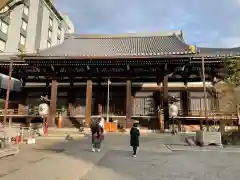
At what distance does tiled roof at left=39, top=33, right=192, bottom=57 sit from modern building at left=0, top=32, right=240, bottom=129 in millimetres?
102

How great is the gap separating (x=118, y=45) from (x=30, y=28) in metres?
20.5

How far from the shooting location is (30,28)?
40.1 meters

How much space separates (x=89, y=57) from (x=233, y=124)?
38.8 ft

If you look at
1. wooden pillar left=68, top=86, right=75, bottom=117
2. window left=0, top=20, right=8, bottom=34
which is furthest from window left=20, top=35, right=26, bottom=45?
wooden pillar left=68, top=86, right=75, bottom=117

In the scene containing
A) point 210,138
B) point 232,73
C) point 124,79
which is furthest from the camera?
point 124,79

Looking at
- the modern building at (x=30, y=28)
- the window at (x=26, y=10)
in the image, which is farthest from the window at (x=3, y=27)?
the window at (x=26, y=10)

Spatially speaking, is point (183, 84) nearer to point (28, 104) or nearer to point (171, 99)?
point (171, 99)

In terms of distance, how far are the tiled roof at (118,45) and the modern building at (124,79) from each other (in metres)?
0.10

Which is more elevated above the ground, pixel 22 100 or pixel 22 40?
pixel 22 40

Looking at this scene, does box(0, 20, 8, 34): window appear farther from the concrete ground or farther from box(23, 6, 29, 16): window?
the concrete ground

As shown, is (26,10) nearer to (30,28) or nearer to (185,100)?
(30,28)

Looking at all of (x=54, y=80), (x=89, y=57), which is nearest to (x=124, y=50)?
(x=89, y=57)

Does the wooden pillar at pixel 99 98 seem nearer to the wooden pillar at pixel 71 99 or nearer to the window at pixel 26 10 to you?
the wooden pillar at pixel 71 99

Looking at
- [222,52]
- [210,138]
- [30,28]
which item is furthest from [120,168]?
[30,28]
